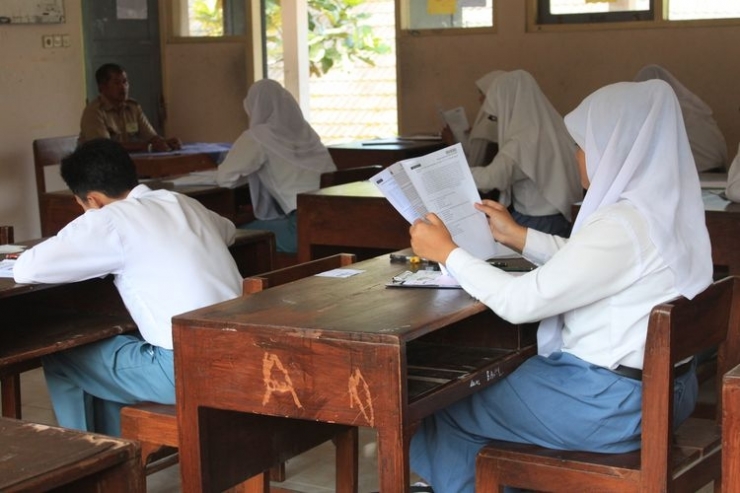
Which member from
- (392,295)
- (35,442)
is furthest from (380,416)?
(35,442)

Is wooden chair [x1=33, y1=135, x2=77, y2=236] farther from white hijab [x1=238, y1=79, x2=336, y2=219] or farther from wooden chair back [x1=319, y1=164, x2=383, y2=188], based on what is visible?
wooden chair back [x1=319, y1=164, x2=383, y2=188]

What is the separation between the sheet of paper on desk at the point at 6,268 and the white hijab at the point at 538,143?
2421 millimetres

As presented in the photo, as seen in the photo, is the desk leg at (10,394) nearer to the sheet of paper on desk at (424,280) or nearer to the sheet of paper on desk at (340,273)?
the sheet of paper on desk at (340,273)

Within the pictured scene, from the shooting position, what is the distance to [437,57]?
7.78 m

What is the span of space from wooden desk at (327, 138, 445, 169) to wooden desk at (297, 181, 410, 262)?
75.2 inches

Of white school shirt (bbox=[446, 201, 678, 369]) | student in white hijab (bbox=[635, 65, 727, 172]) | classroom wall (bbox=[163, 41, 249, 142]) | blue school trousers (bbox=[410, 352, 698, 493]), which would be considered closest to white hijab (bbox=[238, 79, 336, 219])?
student in white hijab (bbox=[635, 65, 727, 172])

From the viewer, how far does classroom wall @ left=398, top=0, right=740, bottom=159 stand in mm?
6805

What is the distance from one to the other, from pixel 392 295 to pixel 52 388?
1.24 m

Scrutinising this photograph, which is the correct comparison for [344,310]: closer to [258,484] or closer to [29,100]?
[258,484]

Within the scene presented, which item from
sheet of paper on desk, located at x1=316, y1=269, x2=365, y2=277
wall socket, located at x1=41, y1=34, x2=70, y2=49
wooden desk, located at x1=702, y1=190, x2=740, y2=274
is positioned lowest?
wooden desk, located at x1=702, y1=190, x2=740, y2=274

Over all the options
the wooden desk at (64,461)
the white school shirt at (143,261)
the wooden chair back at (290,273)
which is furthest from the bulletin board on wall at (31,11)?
the wooden desk at (64,461)

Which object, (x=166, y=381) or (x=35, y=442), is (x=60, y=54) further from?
(x=35, y=442)

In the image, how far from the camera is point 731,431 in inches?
72.3

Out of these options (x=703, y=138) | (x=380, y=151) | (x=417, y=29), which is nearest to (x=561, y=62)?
(x=417, y=29)
